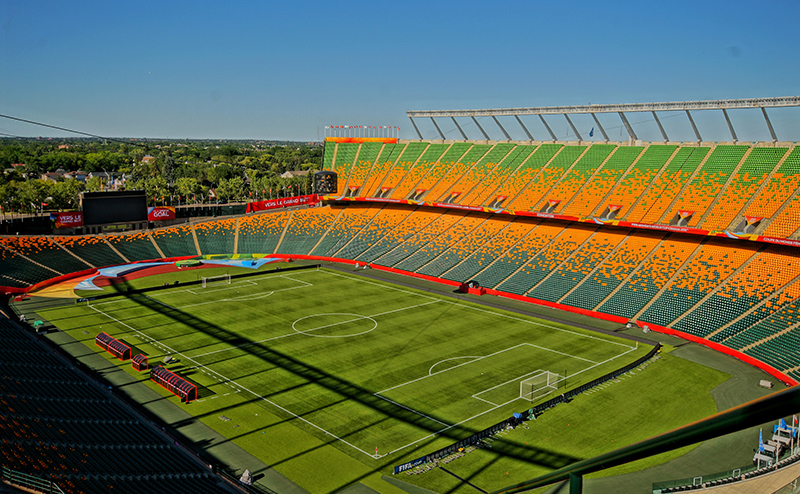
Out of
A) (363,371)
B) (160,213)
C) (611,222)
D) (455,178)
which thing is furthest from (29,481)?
(455,178)

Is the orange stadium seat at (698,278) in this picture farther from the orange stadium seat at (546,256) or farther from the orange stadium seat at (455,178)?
the orange stadium seat at (455,178)

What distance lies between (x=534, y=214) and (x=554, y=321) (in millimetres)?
17577

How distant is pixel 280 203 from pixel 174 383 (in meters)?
52.0

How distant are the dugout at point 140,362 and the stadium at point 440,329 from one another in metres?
0.54

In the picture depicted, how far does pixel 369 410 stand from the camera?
31.4m

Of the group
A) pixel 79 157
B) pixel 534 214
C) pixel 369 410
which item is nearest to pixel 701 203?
pixel 534 214

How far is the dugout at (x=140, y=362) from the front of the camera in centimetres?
3612

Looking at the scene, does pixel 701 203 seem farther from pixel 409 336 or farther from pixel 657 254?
pixel 409 336

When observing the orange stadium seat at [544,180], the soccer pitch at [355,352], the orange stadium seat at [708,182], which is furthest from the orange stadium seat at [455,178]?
the orange stadium seat at [708,182]

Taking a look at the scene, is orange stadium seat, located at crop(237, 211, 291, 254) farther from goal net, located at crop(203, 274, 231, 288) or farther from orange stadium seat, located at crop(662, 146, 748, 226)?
orange stadium seat, located at crop(662, 146, 748, 226)

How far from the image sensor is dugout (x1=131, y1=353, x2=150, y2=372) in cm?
3612

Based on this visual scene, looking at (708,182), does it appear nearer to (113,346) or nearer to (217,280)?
(217,280)

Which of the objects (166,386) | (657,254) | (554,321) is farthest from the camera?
(657,254)

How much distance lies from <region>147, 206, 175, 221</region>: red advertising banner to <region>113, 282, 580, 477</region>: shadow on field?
25.9 metres
